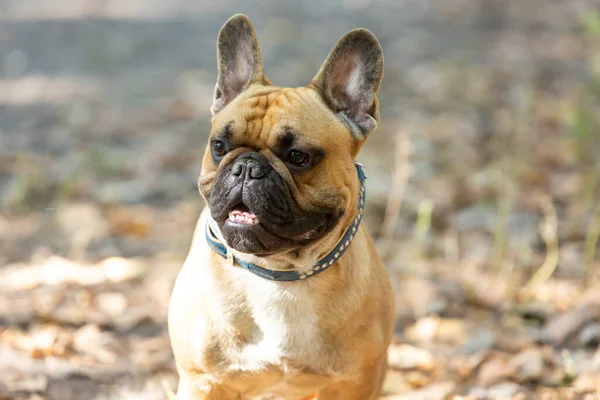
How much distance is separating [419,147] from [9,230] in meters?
2.95

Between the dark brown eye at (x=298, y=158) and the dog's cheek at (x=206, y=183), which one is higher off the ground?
the dark brown eye at (x=298, y=158)

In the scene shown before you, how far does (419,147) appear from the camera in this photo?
5.97 metres

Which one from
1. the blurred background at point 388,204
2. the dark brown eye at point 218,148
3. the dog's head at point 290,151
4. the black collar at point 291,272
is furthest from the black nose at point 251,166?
the blurred background at point 388,204

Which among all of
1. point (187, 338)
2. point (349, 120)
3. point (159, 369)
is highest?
point (349, 120)

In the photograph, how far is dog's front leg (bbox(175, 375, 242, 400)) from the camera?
252 cm

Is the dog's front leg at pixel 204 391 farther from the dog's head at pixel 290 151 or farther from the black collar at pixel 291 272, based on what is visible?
the dog's head at pixel 290 151

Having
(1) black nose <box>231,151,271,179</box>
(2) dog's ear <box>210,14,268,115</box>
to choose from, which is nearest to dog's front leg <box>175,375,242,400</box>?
(1) black nose <box>231,151,271,179</box>

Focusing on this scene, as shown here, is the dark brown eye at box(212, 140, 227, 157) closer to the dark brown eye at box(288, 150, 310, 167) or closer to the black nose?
the black nose

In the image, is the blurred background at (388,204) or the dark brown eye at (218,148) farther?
the blurred background at (388,204)

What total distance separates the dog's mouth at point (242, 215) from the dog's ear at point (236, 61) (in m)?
0.47

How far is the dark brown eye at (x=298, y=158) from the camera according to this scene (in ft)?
7.82

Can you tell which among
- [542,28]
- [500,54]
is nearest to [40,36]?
[500,54]

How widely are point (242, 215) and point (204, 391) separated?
599 mm

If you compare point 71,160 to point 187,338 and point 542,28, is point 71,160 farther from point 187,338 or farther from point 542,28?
point 542,28
